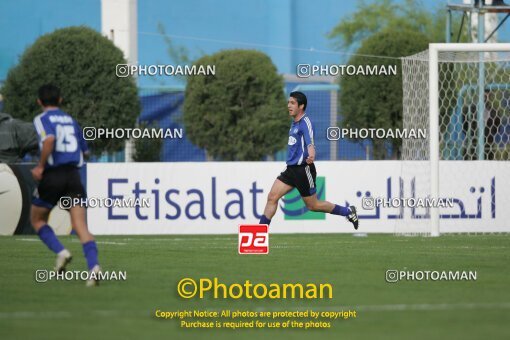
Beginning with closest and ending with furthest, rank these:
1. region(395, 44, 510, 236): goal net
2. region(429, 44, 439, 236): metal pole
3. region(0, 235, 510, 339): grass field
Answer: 1. region(0, 235, 510, 339): grass field
2. region(429, 44, 439, 236): metal pole
3. region(395, 44, 510, 236): goal net

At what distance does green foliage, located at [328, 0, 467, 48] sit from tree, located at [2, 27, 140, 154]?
Answer: 15.2 metres

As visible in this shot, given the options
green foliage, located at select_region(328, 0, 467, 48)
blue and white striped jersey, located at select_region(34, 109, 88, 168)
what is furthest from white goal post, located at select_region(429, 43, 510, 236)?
green foliage, located at select_region(328, 0, 467, 48)

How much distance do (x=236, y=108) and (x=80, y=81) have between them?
395 cm

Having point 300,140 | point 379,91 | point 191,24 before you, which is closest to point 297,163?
point 300,140

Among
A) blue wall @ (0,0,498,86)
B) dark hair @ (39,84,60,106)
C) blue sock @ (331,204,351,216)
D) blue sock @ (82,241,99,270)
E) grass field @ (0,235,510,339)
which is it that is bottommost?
grass field @ (0,235,510,339)

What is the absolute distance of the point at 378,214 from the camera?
76.1 ft

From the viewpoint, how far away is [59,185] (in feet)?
39.3

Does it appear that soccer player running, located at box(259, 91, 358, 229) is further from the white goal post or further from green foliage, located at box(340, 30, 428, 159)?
green foliage, located at box(340, 30, 428, 159)

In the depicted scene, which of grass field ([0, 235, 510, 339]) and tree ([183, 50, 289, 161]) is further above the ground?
tree ([183, 50, 289, 161])

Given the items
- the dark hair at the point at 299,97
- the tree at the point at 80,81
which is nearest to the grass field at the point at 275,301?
the dark hair at the point at 299,97

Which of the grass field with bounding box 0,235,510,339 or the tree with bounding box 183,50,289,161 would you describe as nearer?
the grass field with bounding box 0,235,510,339

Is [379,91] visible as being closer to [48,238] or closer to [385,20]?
[385,20]

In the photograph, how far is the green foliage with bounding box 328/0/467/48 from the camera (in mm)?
42656

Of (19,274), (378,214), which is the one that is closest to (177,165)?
(378,214)
